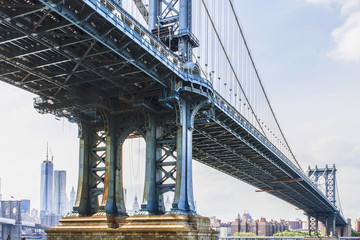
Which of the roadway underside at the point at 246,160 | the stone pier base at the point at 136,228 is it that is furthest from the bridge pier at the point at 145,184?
the roadway underside at the point at 246,160

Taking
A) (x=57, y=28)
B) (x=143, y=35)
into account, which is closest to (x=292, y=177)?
(x=143, y=35)

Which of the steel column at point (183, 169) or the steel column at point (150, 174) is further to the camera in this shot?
the steel column at point (150, 174)

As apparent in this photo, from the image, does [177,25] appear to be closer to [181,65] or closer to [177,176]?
[181,65]

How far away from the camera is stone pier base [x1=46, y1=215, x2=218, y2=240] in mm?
36969

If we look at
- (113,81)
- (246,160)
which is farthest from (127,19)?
(246,160)

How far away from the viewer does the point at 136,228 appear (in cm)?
3862

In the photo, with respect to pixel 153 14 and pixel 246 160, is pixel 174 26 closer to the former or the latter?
pixel 153 14

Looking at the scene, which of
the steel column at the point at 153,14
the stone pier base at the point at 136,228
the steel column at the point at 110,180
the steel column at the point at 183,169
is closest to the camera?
the stone pier base at the point at 136,228

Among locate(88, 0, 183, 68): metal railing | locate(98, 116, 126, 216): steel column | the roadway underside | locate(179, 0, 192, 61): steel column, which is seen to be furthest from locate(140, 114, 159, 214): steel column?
the roadway underside

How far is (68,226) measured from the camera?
4262 cm

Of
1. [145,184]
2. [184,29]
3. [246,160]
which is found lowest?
[145,184]

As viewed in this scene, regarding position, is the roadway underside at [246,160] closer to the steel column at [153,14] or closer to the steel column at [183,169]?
the steel column at [183,169]

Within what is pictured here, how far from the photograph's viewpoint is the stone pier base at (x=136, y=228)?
121ft

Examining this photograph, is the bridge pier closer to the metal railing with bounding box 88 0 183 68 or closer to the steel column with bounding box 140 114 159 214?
the steel column with bounding box 140 114 159 214
